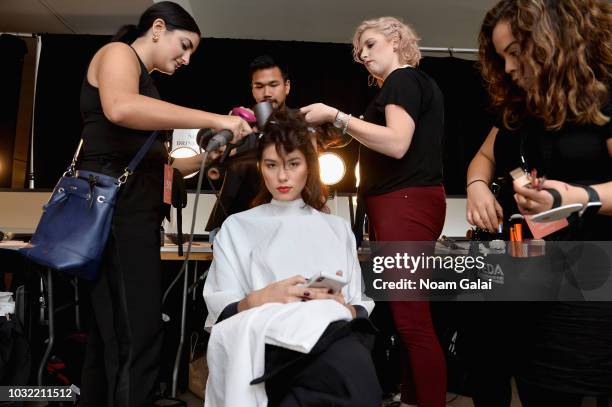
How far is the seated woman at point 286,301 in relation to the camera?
3.90 feet

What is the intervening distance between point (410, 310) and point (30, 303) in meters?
1.74

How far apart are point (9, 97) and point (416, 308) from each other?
4229mm

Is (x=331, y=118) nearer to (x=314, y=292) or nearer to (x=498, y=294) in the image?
(x=314, y=292)

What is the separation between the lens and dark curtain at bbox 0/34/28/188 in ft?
14.1

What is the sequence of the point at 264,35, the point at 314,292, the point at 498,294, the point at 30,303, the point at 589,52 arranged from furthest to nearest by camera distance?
the point at 264,35 < the point at 30,303 < the point at 314,292 < the point at 498,294 < the point at 589,52

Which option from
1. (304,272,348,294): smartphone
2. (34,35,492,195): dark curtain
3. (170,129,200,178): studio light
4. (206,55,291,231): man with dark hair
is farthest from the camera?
(34,35,492,195): dark curtain

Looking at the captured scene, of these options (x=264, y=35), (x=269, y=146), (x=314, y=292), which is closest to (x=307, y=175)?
(x=269, y=146)

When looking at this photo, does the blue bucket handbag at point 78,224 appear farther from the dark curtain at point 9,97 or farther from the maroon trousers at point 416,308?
the dark curtain at point 9,97

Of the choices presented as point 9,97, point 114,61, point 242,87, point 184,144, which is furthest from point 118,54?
point 9,97

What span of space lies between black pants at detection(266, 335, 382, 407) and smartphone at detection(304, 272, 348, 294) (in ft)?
0.47

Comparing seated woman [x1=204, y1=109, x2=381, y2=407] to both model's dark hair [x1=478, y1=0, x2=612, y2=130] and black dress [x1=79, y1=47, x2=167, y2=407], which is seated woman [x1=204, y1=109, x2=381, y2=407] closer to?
black dress [x1=79, y1=47, x2=167, y2=407]

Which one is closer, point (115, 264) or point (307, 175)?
point (115, 264)

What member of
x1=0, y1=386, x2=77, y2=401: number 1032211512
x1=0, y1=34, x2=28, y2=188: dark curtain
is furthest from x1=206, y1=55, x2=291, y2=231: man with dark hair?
x1=0, y1=34, x2=28, y2=188: dark curtain

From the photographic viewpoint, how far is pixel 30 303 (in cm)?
229
